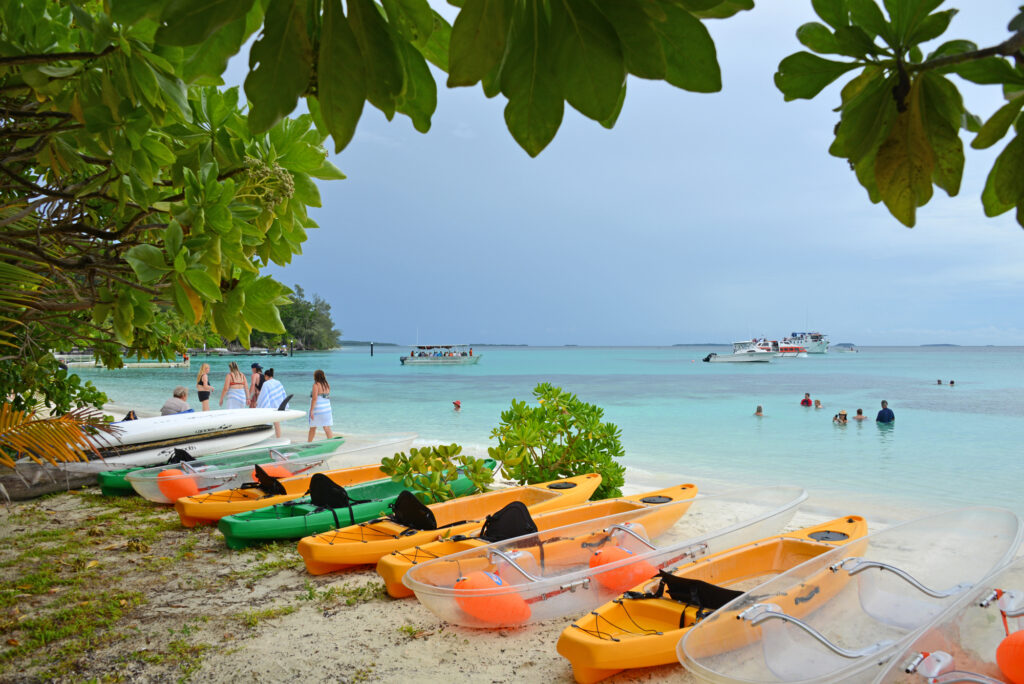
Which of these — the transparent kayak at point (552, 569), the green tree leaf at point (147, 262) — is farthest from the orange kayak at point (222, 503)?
the green tree leaf at point (147, 262)

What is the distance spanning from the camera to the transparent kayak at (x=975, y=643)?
2.57 metres

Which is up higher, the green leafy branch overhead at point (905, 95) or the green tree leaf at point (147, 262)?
the green leafy branch overhead at point (905, 95)

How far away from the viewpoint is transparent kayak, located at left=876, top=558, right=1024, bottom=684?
257 centimetres

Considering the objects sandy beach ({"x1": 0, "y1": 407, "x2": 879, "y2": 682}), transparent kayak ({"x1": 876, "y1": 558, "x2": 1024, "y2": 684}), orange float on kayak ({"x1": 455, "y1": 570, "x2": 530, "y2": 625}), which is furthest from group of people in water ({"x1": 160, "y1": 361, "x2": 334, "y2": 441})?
transparent kayak ({"x1": 876, "y1": 558, "x2": 1024, "y2": 684})

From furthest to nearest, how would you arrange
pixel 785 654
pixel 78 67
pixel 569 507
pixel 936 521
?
pixel 569 507, pixel 936 521, pixel 785 654, pixel 78 67

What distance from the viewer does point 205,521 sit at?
619cm

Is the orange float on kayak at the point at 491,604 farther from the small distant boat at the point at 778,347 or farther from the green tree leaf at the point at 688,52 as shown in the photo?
the small distant boat at the point at 778,347

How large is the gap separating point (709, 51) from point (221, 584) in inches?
203

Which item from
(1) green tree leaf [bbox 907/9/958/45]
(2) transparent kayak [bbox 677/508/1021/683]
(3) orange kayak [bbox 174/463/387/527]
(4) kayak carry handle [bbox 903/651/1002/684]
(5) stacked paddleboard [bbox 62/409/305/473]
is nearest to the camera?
(1) green tree leaf [bbox 907/9/958/45]

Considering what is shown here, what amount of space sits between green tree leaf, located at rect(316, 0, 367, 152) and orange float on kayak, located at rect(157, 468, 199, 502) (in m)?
7.29

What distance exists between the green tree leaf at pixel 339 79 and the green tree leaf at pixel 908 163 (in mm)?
586

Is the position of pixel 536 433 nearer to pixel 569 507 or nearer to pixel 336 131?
pixel 569 507

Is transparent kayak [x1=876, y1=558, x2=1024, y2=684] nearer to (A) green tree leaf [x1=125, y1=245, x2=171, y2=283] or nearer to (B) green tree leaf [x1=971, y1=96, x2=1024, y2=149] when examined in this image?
(B) green tree leaf [x1=971, y1=96, x2=1024, y2=149]

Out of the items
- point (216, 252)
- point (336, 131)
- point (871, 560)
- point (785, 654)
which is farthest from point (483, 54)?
point (871, 560)
